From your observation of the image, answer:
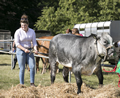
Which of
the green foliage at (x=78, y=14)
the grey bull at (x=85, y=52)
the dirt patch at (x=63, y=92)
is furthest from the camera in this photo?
the green foliage at (x=78, y=14)

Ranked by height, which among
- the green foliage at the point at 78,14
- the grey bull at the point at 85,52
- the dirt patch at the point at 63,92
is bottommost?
the dirt patch at the point at 63,92

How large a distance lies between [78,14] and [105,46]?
24030 mm

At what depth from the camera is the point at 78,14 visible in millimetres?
28906

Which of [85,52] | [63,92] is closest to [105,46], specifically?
[85,52]

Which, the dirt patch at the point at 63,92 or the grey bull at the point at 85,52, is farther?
the grey bull at the point at 85,52

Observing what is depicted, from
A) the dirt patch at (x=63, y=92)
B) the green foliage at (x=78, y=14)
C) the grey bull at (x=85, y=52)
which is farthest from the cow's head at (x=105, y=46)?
the green foliage at (x=78, y=14)

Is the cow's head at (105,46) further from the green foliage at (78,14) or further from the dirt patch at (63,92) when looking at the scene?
the green foliage at (78,14)

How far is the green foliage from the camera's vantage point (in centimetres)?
2759

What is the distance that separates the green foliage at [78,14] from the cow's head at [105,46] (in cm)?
2196

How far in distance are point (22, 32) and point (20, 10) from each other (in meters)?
26.3

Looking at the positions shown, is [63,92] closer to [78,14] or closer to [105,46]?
[105,46]

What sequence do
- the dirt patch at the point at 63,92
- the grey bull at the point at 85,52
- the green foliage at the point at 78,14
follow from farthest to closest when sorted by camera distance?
the green foliage at the point at 78,14 → the grey bull at the point at 85,52 → the dirt patch at the point at 63,92

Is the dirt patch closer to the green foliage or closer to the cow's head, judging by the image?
the cow's head

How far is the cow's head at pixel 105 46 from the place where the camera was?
516 centimetres
